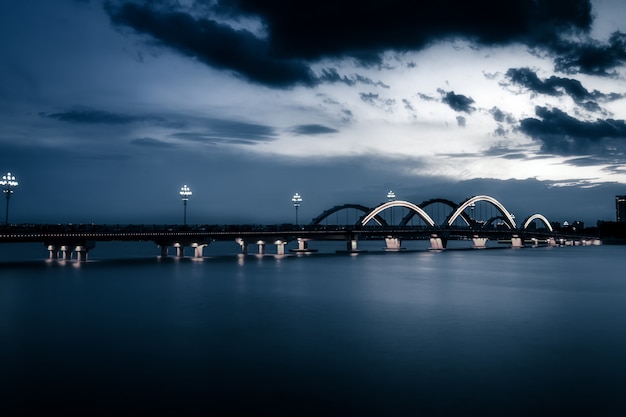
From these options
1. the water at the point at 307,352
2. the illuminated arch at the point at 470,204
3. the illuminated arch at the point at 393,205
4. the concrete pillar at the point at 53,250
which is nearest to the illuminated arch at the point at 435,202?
the illuminated arch at the point at 470,204

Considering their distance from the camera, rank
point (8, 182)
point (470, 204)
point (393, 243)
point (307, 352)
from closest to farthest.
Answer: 1. point (307, 352)
2. point (8, 182)
3. point (393, 243)
4. point (470, 204)

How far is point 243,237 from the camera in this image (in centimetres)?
10150

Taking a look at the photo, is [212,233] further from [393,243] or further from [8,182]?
[393,243]

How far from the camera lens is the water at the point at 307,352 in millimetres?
15773

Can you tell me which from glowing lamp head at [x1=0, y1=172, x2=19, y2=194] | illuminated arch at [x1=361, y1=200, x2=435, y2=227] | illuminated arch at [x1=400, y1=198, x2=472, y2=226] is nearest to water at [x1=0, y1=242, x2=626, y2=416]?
glowing lamp head at [x1=0, y1=172, x2=19, y2=194]

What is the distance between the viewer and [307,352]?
75.4ft

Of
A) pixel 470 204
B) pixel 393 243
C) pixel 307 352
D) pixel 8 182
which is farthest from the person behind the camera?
pixel 470 204

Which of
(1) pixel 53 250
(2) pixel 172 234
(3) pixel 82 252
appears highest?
(2) pixel 172 234

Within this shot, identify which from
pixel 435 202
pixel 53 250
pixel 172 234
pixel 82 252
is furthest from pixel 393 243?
pixel 53 250

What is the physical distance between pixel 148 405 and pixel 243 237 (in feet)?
285

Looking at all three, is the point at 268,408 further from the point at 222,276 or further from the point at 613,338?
the point at 222,276

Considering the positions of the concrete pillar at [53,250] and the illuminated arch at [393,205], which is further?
the illuminated arch at [393,205]

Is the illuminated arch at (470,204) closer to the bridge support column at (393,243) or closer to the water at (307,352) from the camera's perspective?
the bridge support column at (393,243)

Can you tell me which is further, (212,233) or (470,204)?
(470,204)
